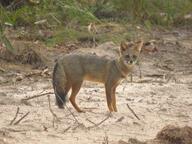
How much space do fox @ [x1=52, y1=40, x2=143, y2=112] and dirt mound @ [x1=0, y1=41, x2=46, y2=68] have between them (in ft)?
9.61

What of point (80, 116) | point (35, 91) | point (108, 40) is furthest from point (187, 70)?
point (80, 116)

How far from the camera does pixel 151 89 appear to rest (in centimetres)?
1041

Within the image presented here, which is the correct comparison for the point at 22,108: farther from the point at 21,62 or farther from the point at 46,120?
the point at 21,62

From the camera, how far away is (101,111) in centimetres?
880

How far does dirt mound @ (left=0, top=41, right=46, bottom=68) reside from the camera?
39.7 feet

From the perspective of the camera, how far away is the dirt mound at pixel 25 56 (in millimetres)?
12109

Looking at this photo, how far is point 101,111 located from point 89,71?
0.61 metres

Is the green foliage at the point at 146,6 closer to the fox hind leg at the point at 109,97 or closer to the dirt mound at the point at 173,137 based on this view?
the fox hind leg at the point at 109,97

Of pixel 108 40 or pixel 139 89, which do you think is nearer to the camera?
pixel 139 89

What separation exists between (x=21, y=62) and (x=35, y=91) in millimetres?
2350

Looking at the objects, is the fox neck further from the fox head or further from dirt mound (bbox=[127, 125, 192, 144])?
dirt mound (bbox=[127, 125, 192, 144])

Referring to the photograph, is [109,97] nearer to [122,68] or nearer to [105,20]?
[122,68]

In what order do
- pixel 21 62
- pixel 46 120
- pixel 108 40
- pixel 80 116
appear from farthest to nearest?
1. pixel 108 40
2. pixel 21 62
3. pixel 80 116
4. pixel 46 120

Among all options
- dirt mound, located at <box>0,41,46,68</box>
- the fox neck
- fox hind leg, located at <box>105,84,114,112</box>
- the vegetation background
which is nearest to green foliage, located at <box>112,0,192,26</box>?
the vegetation background
